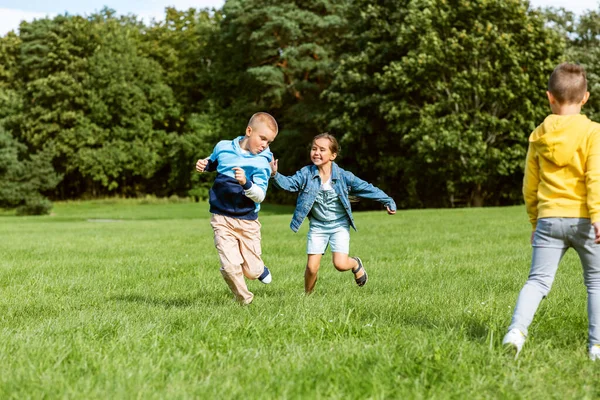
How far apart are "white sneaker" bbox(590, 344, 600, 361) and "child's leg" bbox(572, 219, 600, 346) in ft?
0.08

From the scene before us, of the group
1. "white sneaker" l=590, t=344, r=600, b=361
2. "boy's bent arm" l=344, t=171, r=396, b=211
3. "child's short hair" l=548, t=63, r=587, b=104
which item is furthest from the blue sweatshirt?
"white sneaker" l=590, t=344, r=600, b=361

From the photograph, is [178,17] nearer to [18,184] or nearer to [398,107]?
[18,184]

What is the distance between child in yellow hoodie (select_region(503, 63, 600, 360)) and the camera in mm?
4148

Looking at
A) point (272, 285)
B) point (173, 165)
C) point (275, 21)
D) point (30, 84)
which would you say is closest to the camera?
point (272, 285)

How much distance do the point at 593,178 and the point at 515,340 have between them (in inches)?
44.2

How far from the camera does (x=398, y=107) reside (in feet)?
107

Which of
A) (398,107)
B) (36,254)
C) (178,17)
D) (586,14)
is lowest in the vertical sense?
(36,254)

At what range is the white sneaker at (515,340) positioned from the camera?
4004 mm

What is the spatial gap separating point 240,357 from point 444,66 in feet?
96.6

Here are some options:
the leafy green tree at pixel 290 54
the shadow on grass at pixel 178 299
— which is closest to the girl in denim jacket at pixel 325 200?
the shadow on grass at pixel 178 299

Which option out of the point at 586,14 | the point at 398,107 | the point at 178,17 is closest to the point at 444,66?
the point at 398,107

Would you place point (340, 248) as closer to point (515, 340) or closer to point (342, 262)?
point (342, 262)

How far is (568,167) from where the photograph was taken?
4242 millimetres

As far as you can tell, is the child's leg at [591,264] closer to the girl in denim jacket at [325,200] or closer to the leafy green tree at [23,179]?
the girl in denim jacket at [325,200]
